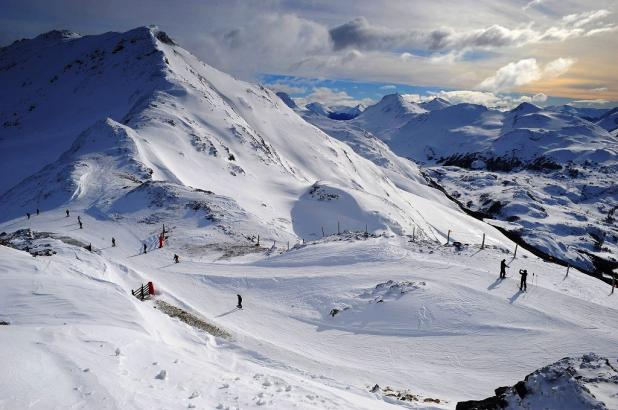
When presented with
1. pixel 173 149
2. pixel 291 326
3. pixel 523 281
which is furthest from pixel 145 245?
pixel 173 149

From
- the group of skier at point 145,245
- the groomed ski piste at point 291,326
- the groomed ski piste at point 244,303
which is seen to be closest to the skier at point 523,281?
the groomed ski piste at point 291,326

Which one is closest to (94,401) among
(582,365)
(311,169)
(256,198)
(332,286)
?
(582,365)

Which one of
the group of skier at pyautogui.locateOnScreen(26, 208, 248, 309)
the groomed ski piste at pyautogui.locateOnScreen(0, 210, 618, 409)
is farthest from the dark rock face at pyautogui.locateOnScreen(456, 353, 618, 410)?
the group of skier at pyautogui.locateOnScreen(26, 208, 248, 309)

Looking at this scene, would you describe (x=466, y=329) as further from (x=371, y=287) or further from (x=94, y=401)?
(x=94, y=401)

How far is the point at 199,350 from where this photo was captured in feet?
56.5

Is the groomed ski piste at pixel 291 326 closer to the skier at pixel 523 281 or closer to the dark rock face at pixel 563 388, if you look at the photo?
the skier at pixel 523 281

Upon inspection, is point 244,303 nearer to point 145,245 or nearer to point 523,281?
point 145,245

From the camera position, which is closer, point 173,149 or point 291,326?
point 291,326

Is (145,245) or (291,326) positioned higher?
(145,245)

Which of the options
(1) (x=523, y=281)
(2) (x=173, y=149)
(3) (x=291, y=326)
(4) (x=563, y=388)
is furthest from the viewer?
(2) (x=173, y=149)

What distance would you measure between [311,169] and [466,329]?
8121 cm

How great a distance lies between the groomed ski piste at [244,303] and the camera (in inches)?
495

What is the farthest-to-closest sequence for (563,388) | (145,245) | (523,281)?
(145,245) → (523,281) → (563,388)

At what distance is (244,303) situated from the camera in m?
25.7
